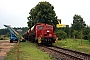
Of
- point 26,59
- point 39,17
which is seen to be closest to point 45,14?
point 39,17

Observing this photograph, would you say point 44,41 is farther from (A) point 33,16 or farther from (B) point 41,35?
(A) point 33,16

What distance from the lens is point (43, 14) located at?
50.5 meters

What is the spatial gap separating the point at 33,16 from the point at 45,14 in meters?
3.18

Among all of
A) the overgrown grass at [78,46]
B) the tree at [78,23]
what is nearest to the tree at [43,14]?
the overgrown grass at [78,46]

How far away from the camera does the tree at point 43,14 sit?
50062 mm

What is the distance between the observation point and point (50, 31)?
102 ft

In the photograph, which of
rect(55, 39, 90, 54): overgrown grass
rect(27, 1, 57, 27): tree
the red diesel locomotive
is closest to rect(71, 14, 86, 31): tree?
rect(27, 1, 57, 27): tree

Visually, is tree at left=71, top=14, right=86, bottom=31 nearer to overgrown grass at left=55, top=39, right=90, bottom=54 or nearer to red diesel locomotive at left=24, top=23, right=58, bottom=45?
overgrown grass at left=55, top=39, right=90, bottom=54

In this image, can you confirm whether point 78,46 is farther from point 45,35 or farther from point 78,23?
point 78,23

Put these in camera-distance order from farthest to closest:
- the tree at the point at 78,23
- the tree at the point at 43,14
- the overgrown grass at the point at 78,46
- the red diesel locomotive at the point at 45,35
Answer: the tree at the point at 78,23
the tree at the point at 43,14
the red diesel locomotive at the point at 45,35
the overgrown grass at the point at 78,46

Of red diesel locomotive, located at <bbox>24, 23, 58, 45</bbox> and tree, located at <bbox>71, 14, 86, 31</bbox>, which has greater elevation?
tree, located at <bbox>71, 14, 86, 31</bbox>

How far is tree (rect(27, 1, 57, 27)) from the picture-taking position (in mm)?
50062

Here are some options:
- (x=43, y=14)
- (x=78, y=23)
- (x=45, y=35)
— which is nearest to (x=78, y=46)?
(x=45, y=35)

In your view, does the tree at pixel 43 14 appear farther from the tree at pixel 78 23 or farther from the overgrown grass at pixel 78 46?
the tree at pixel 78 23
